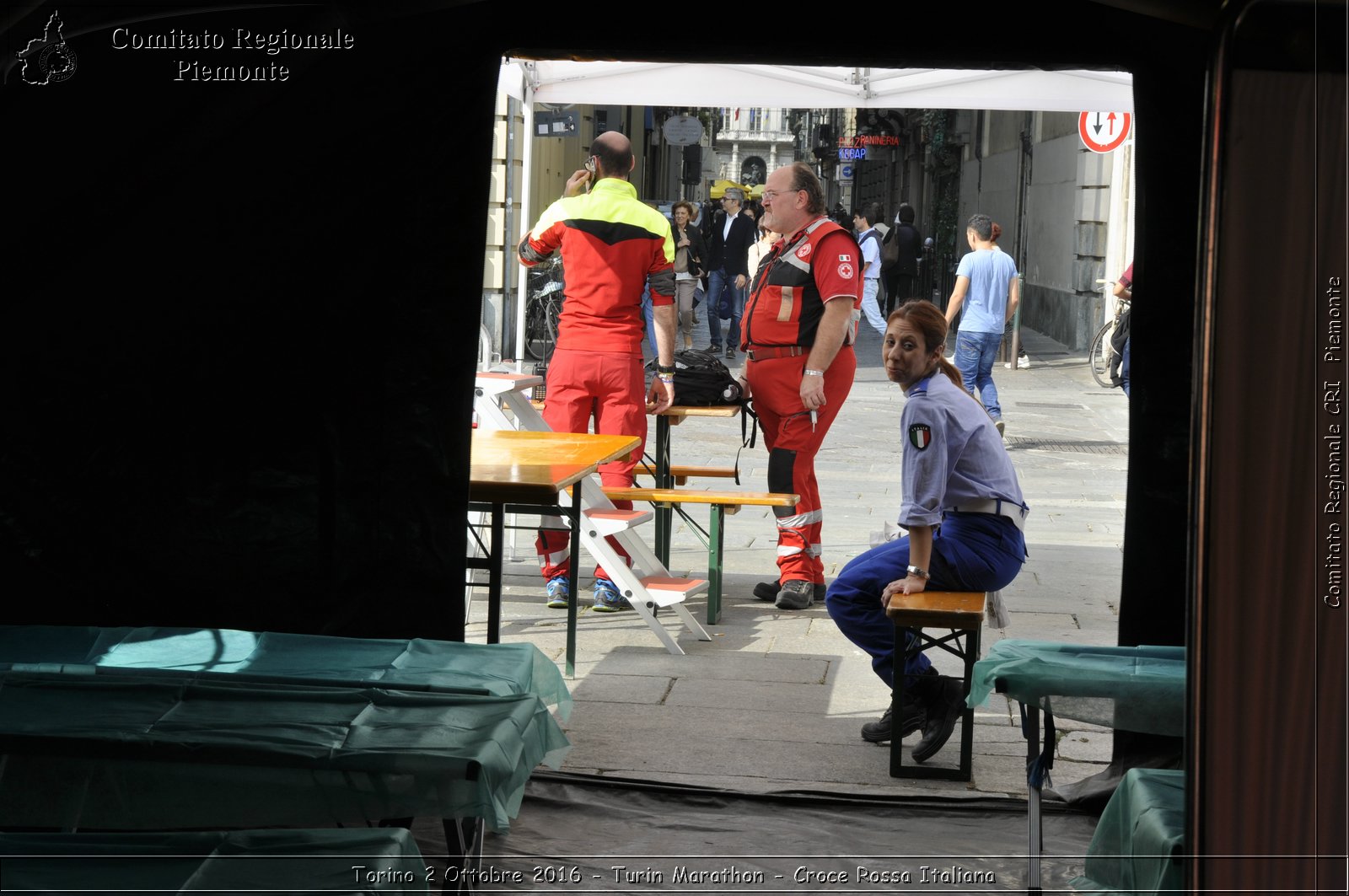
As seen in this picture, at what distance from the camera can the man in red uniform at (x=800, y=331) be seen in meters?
6.96

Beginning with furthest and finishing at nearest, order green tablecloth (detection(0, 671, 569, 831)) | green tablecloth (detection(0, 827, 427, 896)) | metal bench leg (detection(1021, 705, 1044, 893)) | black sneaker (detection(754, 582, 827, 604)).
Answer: black sneaker (detection(754, 582, 827, 604)) → metal bench leg (detection(1021, 705, 1044, 893)) → green tablecloth (detection(0, 671, 569, 831)) → green tablecloth (detection(0, 827, 427, 896))

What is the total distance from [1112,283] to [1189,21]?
55.4ft

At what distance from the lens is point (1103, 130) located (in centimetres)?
1543

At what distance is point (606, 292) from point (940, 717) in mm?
2777

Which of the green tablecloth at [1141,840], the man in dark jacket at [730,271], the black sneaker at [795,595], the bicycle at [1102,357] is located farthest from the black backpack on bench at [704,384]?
the man in dark jacket at [730,271]

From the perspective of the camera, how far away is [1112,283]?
745 inches

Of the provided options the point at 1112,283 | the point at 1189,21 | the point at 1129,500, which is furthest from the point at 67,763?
the point at 1112,283

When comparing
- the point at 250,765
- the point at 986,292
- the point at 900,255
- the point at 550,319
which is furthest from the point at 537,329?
the point at 250,765

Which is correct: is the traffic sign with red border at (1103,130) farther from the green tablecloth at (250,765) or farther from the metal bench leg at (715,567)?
the green tablecloth at (250,765)

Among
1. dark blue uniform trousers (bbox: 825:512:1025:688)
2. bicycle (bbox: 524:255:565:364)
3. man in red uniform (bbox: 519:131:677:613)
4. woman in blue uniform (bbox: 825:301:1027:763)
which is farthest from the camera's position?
bicycle (bbox: 524:255:565:364)

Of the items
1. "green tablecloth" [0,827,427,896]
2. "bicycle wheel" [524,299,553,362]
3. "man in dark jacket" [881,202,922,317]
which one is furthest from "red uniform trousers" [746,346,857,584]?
"man in dark jacket" [881,202,922,317]

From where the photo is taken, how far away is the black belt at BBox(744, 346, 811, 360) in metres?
7.09

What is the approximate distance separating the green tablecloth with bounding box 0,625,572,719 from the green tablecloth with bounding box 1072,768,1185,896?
4.99ft

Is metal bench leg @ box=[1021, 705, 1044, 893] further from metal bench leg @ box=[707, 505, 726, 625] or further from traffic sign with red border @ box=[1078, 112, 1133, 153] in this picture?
traffic sign with red border @ box=[1078, 112, 1133, 153]
